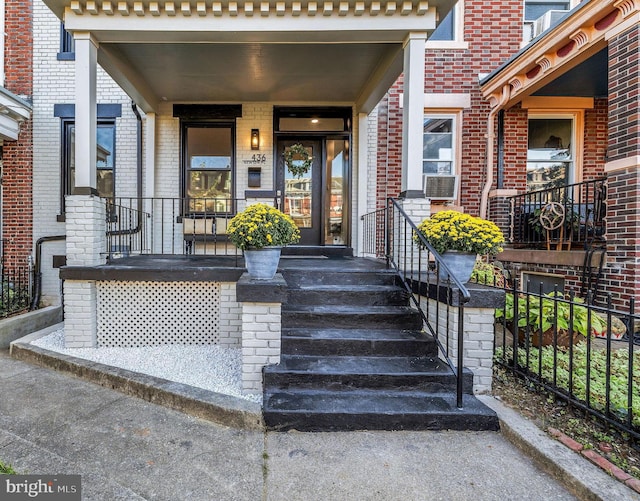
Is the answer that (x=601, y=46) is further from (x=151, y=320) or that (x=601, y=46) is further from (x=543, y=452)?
(x=151, y=320)

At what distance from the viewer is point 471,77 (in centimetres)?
650

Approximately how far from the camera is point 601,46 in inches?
178

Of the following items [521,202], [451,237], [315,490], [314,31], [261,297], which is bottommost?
[315,490]

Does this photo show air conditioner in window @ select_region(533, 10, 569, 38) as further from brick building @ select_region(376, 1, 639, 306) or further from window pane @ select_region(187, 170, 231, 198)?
window pane @ select_region(187, 170, 231, 198)

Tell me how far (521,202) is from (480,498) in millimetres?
5566

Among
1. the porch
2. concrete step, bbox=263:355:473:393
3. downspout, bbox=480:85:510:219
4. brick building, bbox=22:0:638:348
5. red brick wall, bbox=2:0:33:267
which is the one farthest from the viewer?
downspout, bbox=480:85:510:219

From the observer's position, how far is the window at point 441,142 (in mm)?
6625

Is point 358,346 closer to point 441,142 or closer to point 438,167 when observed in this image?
point 438,167

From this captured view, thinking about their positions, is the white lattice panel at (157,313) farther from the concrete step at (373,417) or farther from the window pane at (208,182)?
the window pane at (208,182)

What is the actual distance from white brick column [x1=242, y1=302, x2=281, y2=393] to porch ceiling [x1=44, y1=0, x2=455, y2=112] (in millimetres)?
3163

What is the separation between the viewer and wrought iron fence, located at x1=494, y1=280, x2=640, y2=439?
2.27 meters

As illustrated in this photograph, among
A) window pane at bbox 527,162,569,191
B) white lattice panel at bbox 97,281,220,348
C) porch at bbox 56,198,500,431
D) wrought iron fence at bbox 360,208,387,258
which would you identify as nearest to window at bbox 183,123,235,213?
porch at bbox 56,198,500,431

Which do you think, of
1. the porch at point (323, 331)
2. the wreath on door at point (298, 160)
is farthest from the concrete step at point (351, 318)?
the wreath on door at point (298, 160)

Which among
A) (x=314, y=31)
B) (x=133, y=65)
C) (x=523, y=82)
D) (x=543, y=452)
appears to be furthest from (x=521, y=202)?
(x=133, y=65)
